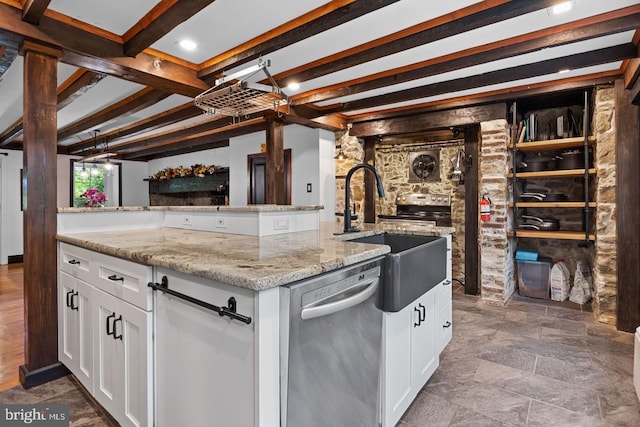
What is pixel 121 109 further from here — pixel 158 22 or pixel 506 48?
pixel 506 48

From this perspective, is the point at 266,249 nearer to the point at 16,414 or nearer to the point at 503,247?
the point at 16,414

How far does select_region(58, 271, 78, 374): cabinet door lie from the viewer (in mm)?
2107

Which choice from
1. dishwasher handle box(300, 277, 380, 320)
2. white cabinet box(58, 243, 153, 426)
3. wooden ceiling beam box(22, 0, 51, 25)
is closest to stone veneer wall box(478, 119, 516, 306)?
dishwasher handle box(300, 277, 380, 320)

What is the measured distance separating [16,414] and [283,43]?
2728 mm

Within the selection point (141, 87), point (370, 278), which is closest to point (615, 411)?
point (370, 278)

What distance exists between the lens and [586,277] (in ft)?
13.1

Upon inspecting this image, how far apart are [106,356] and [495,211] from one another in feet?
12.6

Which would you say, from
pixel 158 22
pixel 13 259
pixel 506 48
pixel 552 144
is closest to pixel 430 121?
pixel 552 144

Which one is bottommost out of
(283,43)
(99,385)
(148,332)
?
(99,385)

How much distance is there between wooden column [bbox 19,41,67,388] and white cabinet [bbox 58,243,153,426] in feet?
0.36

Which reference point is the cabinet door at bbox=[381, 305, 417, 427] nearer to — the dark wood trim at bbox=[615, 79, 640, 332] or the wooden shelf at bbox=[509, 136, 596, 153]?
the dark wood trim at bbox=[615, 79, 640, 332]

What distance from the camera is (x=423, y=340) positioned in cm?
200

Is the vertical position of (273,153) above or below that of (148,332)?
above

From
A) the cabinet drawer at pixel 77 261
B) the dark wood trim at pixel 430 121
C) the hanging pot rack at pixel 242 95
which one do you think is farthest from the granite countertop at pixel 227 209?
the dark wood trim at pixel 430 121
